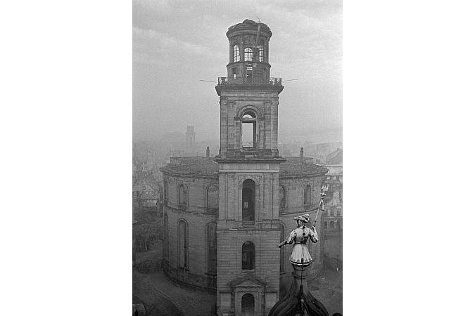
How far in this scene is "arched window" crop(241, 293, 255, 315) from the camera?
3.41 metres

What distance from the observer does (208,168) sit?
341cm

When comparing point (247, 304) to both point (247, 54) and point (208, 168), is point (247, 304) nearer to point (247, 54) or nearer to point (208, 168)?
point (208, 168)

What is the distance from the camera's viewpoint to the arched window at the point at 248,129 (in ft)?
11.1

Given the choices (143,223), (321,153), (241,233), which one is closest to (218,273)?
(241,233)


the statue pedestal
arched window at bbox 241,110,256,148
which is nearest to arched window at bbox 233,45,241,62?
arched window at bbox 241,110,256,148

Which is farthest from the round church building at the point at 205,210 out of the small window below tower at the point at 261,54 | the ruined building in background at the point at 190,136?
the small window below tower at the point at 261,54

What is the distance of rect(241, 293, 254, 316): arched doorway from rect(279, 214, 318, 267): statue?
14.3 inches

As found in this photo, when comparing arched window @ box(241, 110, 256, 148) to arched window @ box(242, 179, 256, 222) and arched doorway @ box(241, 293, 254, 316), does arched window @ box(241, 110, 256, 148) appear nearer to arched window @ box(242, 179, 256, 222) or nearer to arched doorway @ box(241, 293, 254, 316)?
arched window @ box(242, 179, 256, 222)

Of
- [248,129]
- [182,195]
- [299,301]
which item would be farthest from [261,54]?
[299,301]

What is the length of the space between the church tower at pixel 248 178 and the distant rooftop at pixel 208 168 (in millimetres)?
52

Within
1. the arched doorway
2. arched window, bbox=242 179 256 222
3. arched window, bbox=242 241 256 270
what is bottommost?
the arched doorway

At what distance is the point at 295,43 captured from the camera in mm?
3393

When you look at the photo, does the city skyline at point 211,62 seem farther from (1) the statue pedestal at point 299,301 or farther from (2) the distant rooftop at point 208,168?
(1) the statue pedestal at point 299,301
